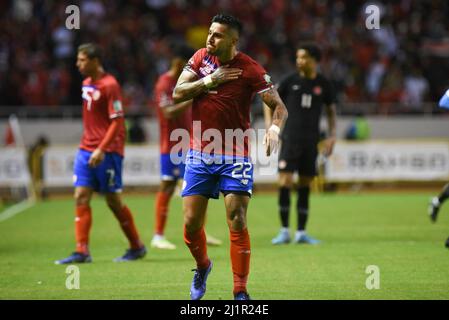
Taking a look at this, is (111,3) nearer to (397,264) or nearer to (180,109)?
(180,109)

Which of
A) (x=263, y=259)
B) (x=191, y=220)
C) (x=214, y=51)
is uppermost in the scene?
(x=214, y=51)

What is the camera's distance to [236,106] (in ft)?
25.1

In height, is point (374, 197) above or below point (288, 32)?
below

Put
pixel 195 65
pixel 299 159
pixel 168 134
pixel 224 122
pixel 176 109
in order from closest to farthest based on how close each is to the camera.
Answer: pixel 224 122
pixel 195 65
pixel 176 109
pixel 168 134
pixel 299 159

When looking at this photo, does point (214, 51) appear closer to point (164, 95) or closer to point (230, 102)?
point (230, 102)

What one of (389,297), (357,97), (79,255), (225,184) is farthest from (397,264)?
(357,97)

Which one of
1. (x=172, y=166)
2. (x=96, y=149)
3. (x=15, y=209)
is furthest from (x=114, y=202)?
(x=15, y=209)

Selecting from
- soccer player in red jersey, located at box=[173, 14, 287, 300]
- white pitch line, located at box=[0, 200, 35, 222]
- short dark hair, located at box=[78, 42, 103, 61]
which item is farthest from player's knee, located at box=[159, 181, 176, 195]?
white pitch line, located at box=[0, 200, 35, 222]

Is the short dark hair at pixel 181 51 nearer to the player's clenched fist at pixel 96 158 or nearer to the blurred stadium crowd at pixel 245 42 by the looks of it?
the player's clenched fist at pixel 96 158

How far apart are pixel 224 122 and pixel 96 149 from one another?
2.99 metres

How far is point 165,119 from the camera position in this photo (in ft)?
38.2

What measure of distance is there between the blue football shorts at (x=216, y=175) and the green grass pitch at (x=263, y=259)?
3.29 ft

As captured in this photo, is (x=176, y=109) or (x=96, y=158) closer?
(x=96, y=158)
